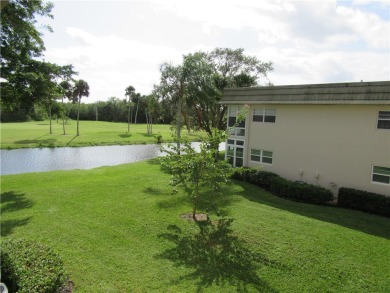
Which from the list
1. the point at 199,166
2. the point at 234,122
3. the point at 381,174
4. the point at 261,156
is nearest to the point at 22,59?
the point at 199,166

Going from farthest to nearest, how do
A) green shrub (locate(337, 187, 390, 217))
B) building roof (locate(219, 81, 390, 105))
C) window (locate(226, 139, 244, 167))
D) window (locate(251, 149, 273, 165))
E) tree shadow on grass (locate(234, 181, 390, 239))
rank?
window (locate(226, 139, 244, 167)) → window (locate(251, 149, 273, 165)) → building roof (locate(219, 81, 390, 105)) → green shrub (locate(337, 187, 390, 217)) → tree shadow on grass (locate(234, 181, 390, 239))

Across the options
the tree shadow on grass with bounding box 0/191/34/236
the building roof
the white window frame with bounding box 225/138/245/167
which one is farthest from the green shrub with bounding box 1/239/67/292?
the white window frame with bounding box 225/138/245/167

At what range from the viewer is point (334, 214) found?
13430 millimetres

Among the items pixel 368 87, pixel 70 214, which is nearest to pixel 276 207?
pixel 368 87

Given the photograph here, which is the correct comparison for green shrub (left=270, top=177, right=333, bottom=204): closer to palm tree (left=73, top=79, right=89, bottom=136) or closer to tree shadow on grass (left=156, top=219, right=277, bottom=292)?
tree shadow on grass (left=156, top=219, right=277, bottom=292)

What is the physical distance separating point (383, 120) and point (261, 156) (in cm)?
743

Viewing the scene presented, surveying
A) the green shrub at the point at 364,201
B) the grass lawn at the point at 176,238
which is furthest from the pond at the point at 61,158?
the green shrub at the point at 364,201

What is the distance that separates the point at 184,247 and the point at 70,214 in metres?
5.17

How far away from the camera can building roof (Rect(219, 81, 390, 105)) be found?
1434 centimetres

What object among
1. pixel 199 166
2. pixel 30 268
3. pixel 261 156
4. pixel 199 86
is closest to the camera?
pixel 30 268

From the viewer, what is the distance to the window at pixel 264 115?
19259 mm

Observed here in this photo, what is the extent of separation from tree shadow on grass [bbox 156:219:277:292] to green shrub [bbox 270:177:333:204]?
251 inches

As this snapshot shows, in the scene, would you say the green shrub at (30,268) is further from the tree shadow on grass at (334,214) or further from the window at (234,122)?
the window at (234,122)

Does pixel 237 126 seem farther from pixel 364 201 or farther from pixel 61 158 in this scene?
pixel 61 158
